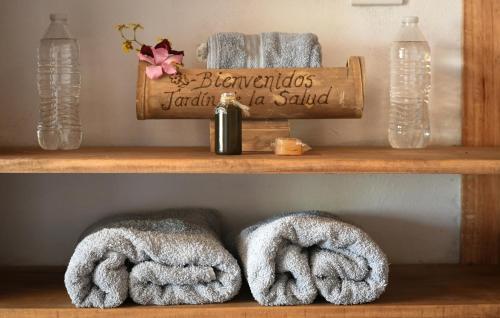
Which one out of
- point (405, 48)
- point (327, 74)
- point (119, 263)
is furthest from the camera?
point (405, 48)

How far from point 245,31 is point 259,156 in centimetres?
41

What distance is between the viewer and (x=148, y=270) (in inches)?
59.4

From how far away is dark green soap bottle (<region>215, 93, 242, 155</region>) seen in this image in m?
1.58

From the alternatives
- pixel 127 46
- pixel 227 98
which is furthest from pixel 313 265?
A: pixel 127 46

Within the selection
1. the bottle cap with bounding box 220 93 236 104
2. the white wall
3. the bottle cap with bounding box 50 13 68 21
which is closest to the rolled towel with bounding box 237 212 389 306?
the bottle cap with bounding box 220 93 236 104

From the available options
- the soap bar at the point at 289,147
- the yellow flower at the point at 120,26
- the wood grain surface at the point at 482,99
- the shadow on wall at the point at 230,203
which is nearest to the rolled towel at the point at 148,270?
the soap bar at the point at 289,147

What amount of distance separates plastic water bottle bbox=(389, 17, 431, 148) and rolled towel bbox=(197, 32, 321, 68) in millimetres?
235

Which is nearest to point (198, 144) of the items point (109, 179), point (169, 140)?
point (169, 140)

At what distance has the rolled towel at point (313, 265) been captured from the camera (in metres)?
1.51

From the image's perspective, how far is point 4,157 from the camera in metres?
1.53

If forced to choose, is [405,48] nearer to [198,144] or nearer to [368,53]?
[368,53]

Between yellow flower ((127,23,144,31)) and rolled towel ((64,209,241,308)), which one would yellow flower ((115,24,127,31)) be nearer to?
yellow flower ((127,23,144,31))

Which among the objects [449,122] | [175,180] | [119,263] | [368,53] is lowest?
[119,263]

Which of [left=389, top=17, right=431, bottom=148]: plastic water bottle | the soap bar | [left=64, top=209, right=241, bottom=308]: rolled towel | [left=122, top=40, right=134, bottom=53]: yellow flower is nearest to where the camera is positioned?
[left=64, top=209, right=241, bottom=308]: rolled towel
